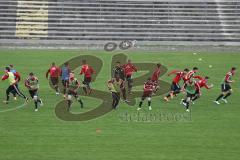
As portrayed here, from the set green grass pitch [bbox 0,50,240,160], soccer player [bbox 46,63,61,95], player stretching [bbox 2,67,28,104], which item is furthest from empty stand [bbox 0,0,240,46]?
player stretching [bbox 2,67,28,104]

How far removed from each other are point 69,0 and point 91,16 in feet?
10.8

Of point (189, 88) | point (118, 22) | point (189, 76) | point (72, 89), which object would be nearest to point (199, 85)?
point (189, 76)

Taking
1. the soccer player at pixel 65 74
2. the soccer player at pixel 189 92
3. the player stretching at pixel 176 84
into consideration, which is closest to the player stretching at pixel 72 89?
the soccer player at pixel 65 74

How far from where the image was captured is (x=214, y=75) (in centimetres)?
3372

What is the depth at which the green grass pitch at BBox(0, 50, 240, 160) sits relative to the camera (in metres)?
18.5

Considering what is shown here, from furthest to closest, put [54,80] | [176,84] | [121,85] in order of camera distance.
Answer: [54,80], [176,84], [121,85]

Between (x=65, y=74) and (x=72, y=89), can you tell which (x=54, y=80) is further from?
(x=72, y=89)

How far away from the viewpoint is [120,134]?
68.5 ft

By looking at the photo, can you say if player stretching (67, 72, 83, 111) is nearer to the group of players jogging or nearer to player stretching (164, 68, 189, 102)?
the group of players jogging

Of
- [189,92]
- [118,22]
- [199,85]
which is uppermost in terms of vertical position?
[118,22]

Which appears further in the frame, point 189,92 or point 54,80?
point 54,80

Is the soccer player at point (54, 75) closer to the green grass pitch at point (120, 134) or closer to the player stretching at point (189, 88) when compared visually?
the green grass pitch at point (120, 134)

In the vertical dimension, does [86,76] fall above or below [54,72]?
below

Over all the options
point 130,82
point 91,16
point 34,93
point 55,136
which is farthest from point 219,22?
point 55,136
